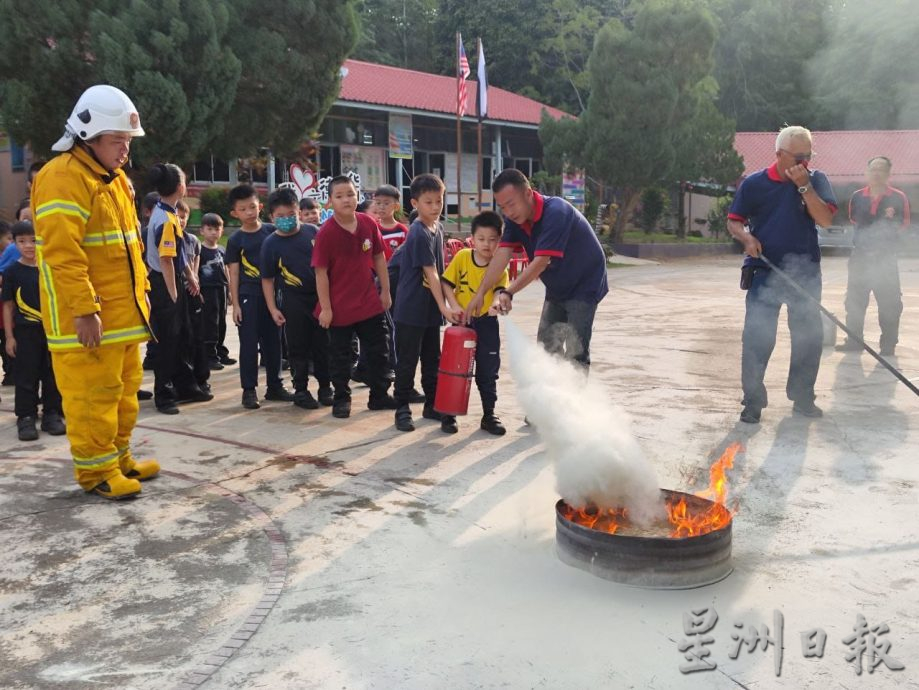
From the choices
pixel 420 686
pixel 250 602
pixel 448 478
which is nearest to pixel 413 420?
pixel 448 478

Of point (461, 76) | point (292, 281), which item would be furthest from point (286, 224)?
point (461, 76)

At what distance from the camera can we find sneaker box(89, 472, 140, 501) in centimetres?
436

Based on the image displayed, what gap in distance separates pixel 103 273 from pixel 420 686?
274 centimetres

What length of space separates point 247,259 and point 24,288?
5.45 ft

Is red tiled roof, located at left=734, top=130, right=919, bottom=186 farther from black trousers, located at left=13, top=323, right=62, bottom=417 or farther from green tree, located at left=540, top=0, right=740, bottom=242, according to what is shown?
black trousers, located at left=13, top=323, right=62, bottom=417

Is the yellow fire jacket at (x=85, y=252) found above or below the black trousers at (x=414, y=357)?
above

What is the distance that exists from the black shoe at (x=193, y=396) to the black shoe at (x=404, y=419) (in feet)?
5.91

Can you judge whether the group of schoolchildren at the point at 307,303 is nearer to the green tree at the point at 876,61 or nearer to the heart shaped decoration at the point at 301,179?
the green tree at the point at 876,61

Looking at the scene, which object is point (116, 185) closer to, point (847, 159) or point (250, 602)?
point (250, 602)

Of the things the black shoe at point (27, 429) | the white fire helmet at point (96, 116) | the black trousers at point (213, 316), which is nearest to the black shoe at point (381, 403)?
the black shoe at point (27, 429)

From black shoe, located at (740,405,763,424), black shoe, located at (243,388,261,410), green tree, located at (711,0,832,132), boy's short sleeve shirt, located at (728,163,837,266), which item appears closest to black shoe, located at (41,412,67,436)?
black shoe, located at (243,388,261,410)

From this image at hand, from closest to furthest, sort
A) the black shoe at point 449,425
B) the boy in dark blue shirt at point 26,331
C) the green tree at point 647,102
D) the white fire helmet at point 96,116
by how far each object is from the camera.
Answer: the white fire helmet at point 96,116 → the boy in dark blue shirt at point 26,331 → the black shoe at point 449,425 → the green tree at point 647,102

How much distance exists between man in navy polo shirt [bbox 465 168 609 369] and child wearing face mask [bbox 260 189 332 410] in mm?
1589

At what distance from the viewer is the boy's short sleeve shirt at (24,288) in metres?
5.66
